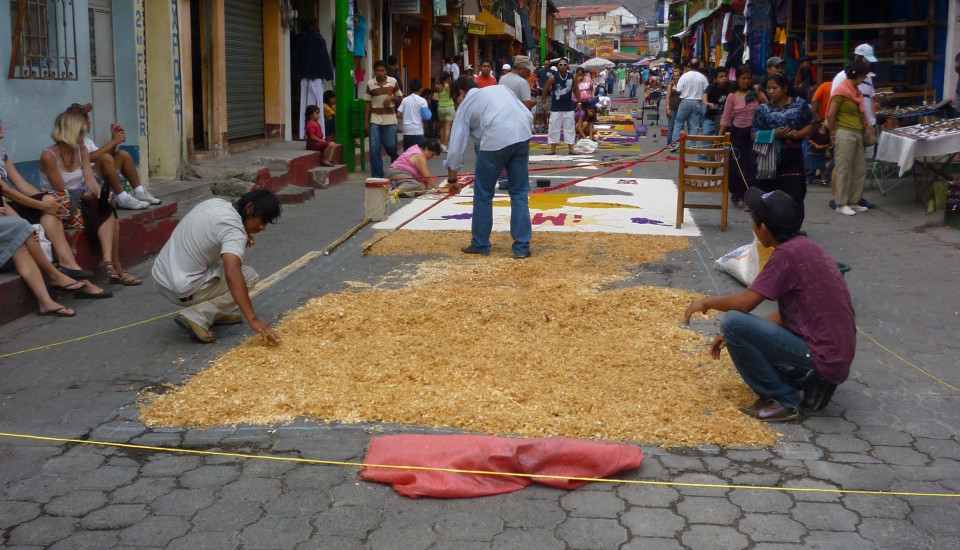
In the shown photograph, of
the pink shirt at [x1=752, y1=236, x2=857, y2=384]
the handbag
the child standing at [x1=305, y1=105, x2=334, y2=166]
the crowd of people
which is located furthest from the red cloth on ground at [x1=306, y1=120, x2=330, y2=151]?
the pink shirt at [x1=752, y1=236, x2=857, y2=384]

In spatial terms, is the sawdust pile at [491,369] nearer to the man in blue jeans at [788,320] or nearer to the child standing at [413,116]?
the man in blue jeans at [788,320]

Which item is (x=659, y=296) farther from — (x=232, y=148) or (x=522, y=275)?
(x=232, y=148)

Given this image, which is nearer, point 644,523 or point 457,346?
point 644,523

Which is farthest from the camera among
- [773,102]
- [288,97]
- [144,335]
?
[288,97]

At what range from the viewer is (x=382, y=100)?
1512cm

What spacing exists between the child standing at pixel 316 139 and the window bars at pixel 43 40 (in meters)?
5.58

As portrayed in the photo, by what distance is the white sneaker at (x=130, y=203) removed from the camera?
8.62m

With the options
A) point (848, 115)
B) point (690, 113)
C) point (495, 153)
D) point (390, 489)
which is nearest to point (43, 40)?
point (495, 153)

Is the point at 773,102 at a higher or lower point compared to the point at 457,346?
higher

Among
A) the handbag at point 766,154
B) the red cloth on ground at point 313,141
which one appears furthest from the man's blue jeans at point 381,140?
the handbag at point 766,154

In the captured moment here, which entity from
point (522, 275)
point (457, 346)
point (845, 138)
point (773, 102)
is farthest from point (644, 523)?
point (845, 138)

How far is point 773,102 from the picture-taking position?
355 inches

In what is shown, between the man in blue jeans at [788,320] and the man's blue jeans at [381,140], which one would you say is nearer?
the man in blue jeans at [788,320]

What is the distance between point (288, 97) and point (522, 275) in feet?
30.5
